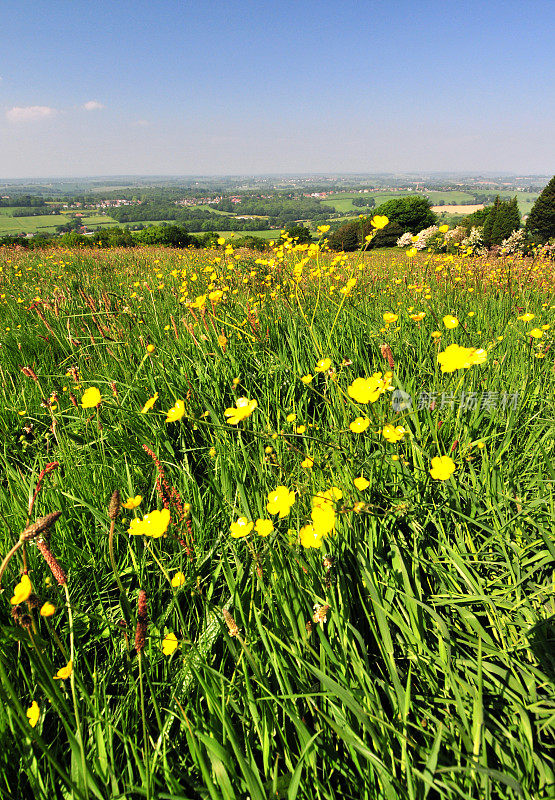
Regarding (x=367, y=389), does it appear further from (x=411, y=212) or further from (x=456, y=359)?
A: (x=411, y=212)

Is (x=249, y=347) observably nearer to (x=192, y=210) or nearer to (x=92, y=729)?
(x=92, y=729)

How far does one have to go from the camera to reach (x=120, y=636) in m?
1.03

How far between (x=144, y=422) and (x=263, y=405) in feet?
1.86

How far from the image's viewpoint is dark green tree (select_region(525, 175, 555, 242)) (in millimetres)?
31234

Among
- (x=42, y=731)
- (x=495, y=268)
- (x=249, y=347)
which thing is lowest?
(x=42, y=731)

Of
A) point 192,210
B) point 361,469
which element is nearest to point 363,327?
point 361,469

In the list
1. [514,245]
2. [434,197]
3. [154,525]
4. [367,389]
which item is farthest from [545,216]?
[434,197]

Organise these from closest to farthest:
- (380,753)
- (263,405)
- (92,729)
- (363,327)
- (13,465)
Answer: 1. (380,753)
2. (92,729)
3. (13,465)
4. (263,405)
5. (363,327)

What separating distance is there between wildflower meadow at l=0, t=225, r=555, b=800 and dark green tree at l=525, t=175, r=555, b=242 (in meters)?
37.9

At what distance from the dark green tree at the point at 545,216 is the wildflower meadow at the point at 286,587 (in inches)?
1494

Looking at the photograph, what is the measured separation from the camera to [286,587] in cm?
97

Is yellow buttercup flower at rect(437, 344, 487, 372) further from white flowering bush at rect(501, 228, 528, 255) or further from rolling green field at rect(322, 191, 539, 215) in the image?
rolling green field at rect(322, 191, 539, 215)

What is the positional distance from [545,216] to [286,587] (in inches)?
1602

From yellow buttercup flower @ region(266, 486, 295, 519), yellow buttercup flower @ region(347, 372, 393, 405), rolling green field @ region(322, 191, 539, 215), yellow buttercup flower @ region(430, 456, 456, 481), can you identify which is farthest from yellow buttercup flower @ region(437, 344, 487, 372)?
rolling green field @ region(322, 191, 539, 215)
